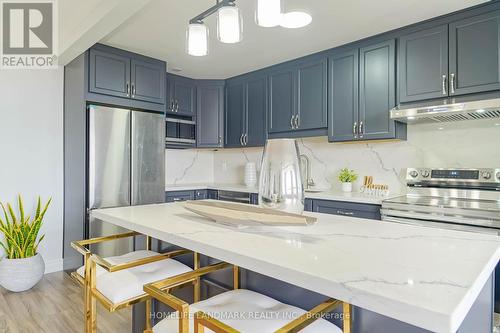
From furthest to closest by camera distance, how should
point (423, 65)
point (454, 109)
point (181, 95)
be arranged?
1. point (181, 95)
2. point (423, 65)
3. point (454, 109)

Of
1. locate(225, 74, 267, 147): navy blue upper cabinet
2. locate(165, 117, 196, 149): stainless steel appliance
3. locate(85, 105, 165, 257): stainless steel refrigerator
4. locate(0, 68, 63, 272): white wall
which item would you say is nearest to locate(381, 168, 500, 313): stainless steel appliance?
locate(225, 74, 267, 147): navy blue upper cabinet

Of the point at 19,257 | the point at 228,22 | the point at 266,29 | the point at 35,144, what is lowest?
the point at 19,257

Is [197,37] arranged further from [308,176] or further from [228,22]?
[308,176]

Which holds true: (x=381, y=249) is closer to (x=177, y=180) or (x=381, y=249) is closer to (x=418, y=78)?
(x=418, y=78)

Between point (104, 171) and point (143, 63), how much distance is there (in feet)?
4.03

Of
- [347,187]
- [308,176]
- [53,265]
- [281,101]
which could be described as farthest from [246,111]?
[53,265]

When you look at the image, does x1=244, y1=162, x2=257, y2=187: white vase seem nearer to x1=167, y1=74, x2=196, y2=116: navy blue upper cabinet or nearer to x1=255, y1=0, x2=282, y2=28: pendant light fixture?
x1=167, y1=74, x2=196, y2=116: navy blue upper cabinet

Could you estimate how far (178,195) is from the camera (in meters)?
3.71

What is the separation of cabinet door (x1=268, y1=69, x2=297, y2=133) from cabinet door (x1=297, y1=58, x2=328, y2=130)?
0.31 feet

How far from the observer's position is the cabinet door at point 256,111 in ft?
12.2

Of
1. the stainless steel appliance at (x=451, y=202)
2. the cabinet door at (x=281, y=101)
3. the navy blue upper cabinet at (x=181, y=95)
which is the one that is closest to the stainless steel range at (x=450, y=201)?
the stainless steel appliance at (x=451, y=202)

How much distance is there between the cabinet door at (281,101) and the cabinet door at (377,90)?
0.77m

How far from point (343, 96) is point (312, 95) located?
0.35 m

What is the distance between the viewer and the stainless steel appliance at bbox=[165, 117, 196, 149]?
3.85 m
